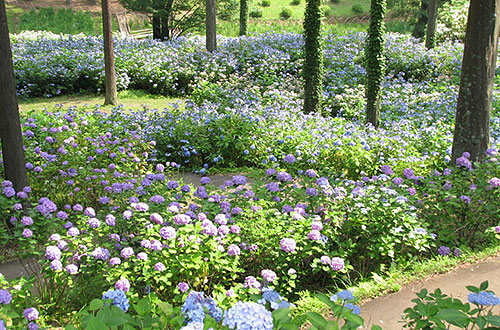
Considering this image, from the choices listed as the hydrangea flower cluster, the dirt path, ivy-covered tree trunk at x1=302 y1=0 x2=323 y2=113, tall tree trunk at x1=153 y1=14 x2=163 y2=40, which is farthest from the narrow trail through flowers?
tall tree trunk at x1=153 y1=14 x2=163 y2=40

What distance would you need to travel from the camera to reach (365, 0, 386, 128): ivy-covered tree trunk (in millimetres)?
8383

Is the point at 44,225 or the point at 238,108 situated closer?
the point at 44,225

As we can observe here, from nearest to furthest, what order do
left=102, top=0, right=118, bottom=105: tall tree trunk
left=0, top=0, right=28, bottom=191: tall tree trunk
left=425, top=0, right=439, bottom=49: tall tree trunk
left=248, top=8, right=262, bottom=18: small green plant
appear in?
left=0, top=0, right=28, bottom=191: tall tree trunk, left=102, top=0, right=118, bottom=105: tall tree trunk, left=425, top=0, right=439, bottom=49: tall tree trunk, left=248, top=8, right=262, bottom=18: small green plant

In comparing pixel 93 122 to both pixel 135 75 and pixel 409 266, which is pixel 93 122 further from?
pixel 135 75

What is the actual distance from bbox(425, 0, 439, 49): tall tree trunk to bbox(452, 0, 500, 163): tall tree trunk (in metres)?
9.66

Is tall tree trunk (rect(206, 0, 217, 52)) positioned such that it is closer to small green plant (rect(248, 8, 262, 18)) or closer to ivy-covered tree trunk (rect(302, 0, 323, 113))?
ivy-covered tree trunk (rect(302, 0, 323, 113))

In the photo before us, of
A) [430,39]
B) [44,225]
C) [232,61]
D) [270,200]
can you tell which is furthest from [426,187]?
[430,39]

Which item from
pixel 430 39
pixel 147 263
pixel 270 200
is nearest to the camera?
pixel 147 263

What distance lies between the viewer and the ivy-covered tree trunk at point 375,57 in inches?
330

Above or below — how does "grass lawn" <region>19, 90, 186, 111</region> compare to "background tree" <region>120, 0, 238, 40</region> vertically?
below

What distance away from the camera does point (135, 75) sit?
44.1 feet

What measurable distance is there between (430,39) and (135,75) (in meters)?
9.89

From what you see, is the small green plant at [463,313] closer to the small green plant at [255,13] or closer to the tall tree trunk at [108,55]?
the tall tree trunk at [108,55]

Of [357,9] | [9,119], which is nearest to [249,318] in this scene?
[9,119]
